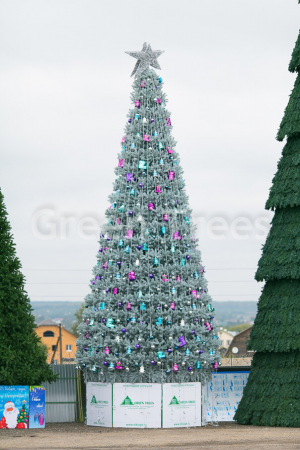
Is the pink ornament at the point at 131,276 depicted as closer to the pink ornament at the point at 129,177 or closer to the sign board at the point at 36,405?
the pink ornament at the point at 129,177

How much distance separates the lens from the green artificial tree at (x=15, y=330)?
19.6m

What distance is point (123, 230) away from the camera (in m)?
20.5

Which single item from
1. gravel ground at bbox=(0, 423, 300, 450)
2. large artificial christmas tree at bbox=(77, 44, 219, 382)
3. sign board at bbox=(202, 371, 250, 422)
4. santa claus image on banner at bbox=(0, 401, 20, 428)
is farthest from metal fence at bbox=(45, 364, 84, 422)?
sign board at bbox=(202, 371, 250, 422)

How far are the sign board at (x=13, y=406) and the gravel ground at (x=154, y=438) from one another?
0.51 m

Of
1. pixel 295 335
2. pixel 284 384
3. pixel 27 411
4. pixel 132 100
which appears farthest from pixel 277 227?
pixel 27 411

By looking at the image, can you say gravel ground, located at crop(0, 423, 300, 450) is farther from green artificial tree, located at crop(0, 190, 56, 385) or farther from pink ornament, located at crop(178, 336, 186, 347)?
pink ornament, located at crop(178, 336, 186, 347)

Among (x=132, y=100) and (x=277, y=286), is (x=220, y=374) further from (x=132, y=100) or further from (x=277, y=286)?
(x=132, y=100)

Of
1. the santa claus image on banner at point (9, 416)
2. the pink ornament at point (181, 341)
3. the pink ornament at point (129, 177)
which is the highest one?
the pink ornament at point (129, 177)

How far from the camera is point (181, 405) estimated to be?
20047 millimetres

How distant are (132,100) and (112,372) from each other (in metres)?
8.08

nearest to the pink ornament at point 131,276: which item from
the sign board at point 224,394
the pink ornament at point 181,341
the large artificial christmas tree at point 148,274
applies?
the large artificial christmas tree at point 148,274

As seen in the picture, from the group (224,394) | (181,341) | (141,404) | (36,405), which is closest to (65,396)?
(36,405)

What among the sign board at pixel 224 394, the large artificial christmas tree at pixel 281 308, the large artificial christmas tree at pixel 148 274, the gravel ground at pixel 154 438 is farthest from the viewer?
the sign board at pixel 224 394

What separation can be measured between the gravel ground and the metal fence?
84.9 inches
